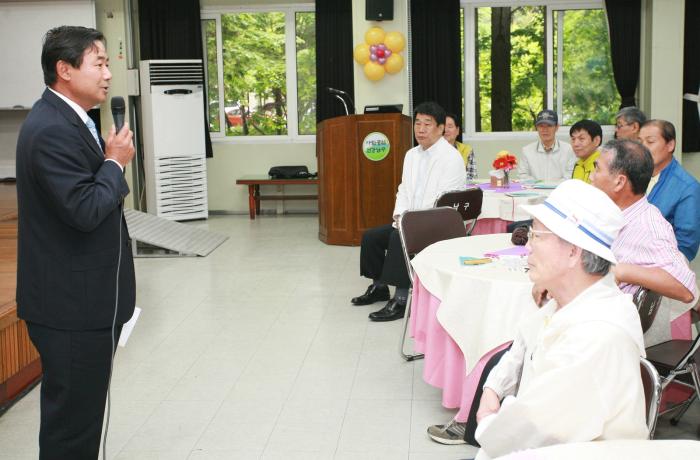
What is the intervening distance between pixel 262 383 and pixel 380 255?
5.88 feet

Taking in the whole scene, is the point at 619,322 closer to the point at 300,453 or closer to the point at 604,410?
the point at 604,410

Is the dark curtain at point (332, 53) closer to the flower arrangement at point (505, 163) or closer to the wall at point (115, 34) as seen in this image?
the wall at point (115, 34)

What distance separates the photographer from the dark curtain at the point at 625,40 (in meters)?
10.2

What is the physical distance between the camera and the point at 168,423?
3715 mm

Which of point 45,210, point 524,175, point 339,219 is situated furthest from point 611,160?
point 339,219

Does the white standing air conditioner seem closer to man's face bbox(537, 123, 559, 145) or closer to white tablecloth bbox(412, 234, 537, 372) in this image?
man's face bbox(537, 123, 559, 145)

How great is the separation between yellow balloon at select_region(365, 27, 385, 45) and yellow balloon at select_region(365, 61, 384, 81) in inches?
8.6

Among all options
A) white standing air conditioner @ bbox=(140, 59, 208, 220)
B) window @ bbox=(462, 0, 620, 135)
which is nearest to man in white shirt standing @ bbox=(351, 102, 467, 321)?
white standing air conditioner @ bbox=(140, 59, 208, 220)

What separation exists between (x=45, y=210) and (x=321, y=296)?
3929mm

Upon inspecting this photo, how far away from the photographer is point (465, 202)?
17.4 ft

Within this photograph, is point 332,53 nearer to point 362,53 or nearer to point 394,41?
point 362,53

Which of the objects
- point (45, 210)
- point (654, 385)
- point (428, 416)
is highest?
point (45, 210)

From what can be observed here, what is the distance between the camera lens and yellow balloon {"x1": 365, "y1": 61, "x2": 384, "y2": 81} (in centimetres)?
884

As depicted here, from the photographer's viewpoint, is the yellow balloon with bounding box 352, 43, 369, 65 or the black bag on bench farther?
the black bag on bench
